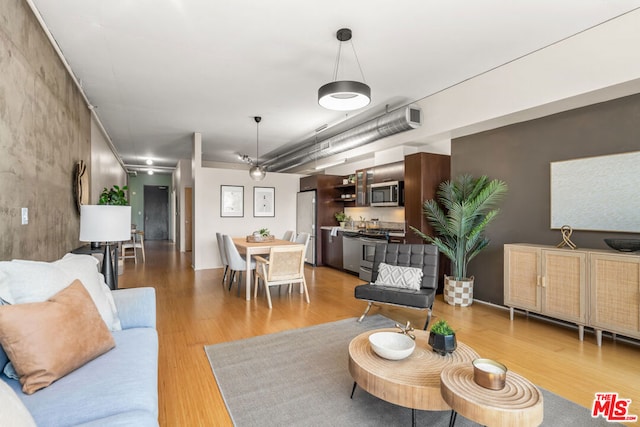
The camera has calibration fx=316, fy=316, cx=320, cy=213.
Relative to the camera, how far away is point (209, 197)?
6.93 m

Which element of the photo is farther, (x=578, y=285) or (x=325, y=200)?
(x=325, y=200)

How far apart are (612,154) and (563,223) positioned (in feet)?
2.69

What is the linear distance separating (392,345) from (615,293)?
2.38m

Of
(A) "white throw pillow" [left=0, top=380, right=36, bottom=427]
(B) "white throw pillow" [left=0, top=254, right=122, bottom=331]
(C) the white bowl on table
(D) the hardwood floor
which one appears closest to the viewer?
(A) "white throw pillow" [left=0, top=380, right=36, bottom=427]

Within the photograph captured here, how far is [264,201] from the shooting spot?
7.62 metres

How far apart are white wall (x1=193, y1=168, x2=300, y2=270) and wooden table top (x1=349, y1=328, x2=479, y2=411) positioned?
544 cm

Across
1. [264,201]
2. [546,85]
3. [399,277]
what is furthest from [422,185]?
[264,201]

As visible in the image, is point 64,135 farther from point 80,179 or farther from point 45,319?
point 45,319

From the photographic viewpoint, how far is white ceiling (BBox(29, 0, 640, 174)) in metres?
2.64

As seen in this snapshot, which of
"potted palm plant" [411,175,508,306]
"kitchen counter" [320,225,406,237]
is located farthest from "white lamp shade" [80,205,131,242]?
"kitchen counter" [320,225,406,237]

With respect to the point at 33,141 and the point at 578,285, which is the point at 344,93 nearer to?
the point at 33,141

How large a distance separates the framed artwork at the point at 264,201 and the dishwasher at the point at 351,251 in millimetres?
2172

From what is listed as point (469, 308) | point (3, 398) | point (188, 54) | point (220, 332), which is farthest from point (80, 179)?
point (469, 308)

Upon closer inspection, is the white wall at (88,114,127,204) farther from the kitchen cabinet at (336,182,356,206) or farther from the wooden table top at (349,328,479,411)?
the wooden table top at (349,328,479,411)
